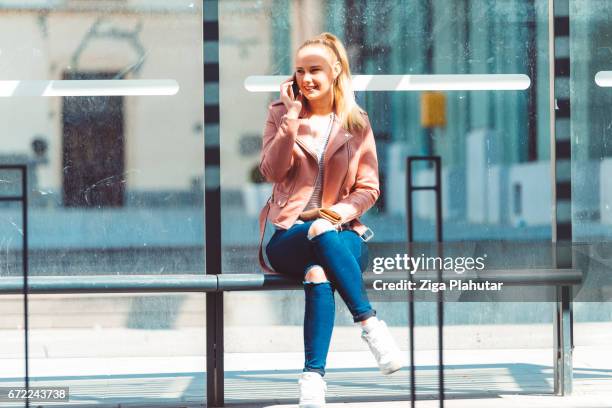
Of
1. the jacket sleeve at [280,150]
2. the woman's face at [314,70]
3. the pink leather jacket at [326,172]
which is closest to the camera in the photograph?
the jacket sleeve at [280,150]

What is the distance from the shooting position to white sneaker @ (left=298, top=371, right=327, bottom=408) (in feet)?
13.9

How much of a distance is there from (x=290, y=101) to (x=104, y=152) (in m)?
1.39

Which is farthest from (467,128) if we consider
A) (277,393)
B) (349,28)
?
(277,393)

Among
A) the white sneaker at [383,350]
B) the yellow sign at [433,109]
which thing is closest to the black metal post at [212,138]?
the yellow sign at [433,109]

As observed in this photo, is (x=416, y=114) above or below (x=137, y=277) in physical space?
above

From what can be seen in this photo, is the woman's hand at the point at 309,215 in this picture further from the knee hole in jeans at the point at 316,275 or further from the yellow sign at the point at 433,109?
the yellow sign at the point at 433,109

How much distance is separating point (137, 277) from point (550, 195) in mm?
2231

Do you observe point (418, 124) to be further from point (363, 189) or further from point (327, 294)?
point (327, 294)

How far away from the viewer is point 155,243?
5.54m

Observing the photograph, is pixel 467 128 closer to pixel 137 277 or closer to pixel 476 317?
pixel 476 317

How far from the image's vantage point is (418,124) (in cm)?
567

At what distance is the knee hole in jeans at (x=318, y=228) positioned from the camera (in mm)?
4324

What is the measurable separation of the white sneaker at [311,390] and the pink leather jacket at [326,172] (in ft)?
2.16

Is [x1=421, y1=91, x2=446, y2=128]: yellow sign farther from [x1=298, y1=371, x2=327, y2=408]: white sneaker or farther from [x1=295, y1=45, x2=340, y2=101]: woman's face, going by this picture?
[x1=298, y1=371, x2=327, y2=408]: white sneaker
